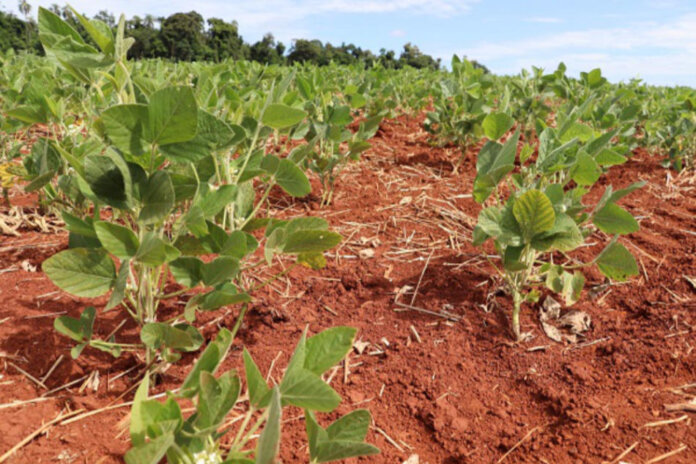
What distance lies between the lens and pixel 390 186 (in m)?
3.83

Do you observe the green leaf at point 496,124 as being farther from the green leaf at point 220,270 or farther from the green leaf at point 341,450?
the green leaf at point 341,450

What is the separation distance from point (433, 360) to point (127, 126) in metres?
1.23

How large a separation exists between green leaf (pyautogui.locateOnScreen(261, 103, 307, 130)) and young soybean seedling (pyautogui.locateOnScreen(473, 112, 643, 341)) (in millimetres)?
655

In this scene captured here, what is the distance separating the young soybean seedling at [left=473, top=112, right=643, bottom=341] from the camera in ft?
5.22

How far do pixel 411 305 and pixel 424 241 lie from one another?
2.32ft

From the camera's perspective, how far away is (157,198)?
114 centimetres

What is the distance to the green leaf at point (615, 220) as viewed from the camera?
172cm

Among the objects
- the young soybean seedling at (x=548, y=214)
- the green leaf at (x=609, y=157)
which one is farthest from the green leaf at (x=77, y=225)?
the green leaf at (x=609, y=157)

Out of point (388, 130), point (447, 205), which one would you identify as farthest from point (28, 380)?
point (388, 130)

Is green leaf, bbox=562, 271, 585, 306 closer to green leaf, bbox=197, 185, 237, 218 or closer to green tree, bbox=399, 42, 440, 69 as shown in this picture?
green leaf, bbox=197, 185, 237, 218

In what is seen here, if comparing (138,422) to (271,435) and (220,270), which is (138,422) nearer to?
(271,435)

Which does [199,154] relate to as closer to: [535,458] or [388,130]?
[535,458]

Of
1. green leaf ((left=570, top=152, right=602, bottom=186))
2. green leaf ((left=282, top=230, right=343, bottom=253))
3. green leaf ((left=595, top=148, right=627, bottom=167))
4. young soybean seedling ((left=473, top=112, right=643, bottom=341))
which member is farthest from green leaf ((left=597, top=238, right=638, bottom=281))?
green leaf ((left=282, top=230, right=343, bottom=253))

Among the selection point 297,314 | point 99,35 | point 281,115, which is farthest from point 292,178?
point 99,35
